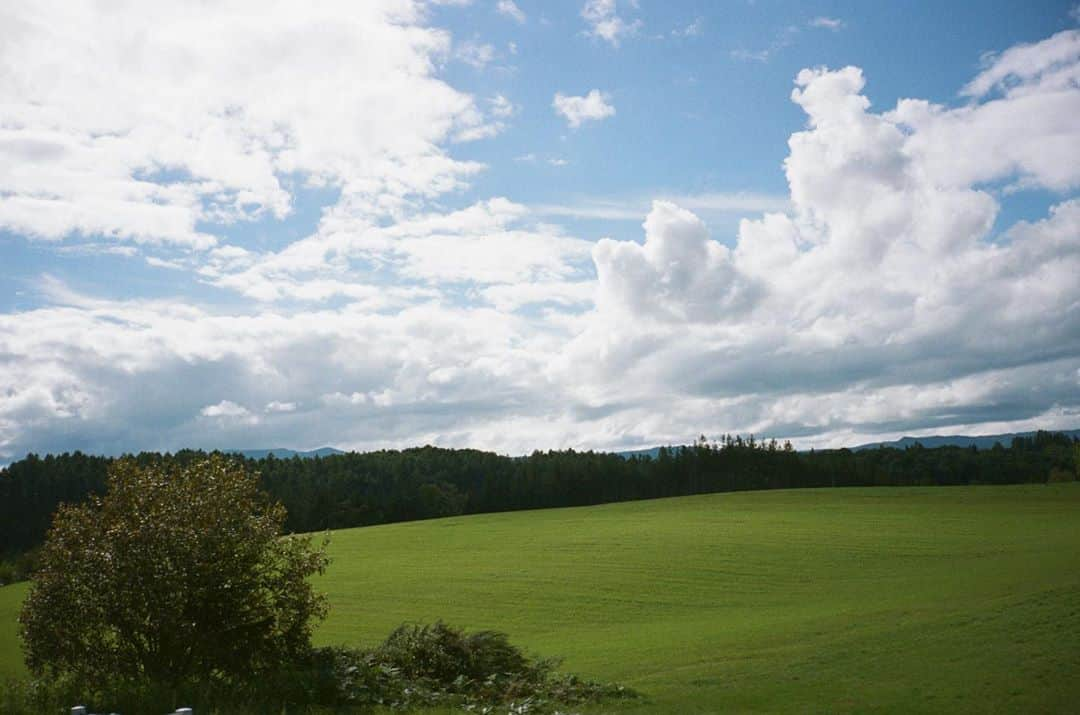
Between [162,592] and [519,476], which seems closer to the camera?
[162,592]

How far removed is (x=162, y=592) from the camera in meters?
20.1

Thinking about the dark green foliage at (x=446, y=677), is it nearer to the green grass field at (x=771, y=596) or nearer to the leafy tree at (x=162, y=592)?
the leafy tree at (x=162, y=592)

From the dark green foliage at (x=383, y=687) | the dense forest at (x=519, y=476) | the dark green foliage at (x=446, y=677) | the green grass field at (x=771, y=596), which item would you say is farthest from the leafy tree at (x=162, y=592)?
the dense forest at (x=519, y=476)

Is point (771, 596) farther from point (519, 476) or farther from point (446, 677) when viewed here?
point (519, 476)

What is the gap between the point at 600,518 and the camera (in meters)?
99.7

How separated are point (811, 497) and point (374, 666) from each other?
321 feet

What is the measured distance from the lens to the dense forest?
434 feet

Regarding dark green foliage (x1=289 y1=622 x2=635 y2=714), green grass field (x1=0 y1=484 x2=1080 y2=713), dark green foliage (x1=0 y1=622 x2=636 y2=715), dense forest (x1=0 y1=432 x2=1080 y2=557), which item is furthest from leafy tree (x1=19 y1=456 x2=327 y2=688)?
dense forest (x1=0 y1=432 x2=1080 y2=557)

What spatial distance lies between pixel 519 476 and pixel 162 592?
456 feet

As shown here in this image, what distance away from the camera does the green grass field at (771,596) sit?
2311cm

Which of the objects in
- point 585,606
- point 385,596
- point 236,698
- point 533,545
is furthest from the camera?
point 533,545

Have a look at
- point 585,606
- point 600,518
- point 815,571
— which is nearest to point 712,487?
point 600,518

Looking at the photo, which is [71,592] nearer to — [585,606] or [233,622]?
[233,622]

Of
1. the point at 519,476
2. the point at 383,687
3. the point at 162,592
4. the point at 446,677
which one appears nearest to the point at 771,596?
the point at 446,677
